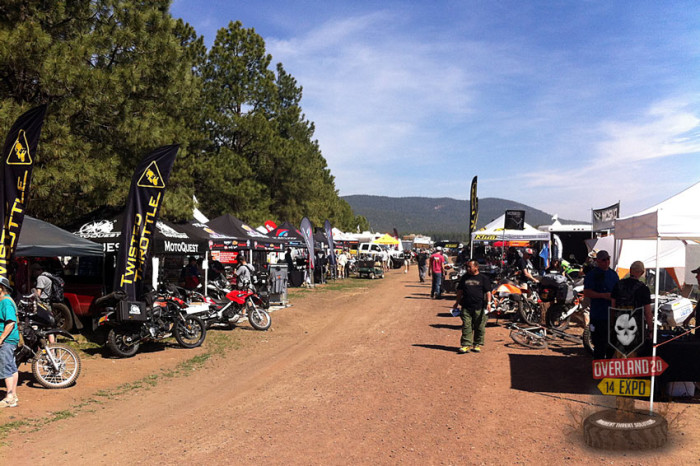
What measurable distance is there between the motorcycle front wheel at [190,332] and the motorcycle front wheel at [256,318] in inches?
81.8

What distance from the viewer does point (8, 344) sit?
6473 millimetres

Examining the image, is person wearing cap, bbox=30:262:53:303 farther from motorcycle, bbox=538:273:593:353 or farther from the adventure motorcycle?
motorcycle, bbox=538:273:593:353

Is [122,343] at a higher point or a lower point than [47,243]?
lower

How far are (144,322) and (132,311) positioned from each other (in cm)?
38

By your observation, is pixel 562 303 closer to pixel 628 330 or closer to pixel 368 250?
pixel 628 330

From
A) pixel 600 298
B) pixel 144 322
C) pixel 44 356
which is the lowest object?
pixel 44 356

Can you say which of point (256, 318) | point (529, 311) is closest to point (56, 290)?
point (256, 318)

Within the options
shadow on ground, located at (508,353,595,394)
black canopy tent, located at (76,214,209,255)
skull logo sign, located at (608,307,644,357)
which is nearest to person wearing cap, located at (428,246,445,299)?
black canopy tent, located at (76,214,209,255)

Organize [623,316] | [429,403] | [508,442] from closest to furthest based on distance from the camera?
[508,442] → [623,316] → [429,403]

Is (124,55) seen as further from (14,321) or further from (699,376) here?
(699,376)

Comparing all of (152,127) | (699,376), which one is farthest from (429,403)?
(152,127)

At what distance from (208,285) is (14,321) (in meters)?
8.19

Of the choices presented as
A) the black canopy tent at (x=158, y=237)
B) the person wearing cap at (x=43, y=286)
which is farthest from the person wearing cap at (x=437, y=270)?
A: the person wearing cap at (x=43, y=286)

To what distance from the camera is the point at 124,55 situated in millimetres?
12953
